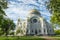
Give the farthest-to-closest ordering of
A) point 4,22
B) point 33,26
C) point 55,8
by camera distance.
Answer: point 33,26
point 4,22
point 55,8

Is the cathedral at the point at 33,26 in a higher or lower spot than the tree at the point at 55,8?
lower

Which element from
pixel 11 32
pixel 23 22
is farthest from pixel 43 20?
pixel 11 32

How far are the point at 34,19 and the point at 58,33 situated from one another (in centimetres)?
327

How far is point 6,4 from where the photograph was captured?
608 inches

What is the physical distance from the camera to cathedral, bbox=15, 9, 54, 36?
18.1 meters

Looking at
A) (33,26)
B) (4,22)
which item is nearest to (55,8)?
(33,26)

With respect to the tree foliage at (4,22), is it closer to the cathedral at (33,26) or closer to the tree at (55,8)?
the cathedral at (33,26)

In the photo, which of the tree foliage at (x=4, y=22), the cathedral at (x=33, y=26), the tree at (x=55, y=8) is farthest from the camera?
the cathedral at (x=33, y=26)

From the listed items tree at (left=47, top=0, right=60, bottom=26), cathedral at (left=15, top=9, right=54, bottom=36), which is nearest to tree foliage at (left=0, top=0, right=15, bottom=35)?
cathedral at (left=15, top=9, right=54, bottom=36)

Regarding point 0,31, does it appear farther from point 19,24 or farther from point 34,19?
point 34,19

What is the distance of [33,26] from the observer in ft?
61.5

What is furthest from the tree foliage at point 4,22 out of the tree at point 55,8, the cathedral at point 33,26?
the tree at point 55,8

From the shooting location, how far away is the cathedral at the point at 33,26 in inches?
714

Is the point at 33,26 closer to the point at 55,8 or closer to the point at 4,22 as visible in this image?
the point at 4,22
